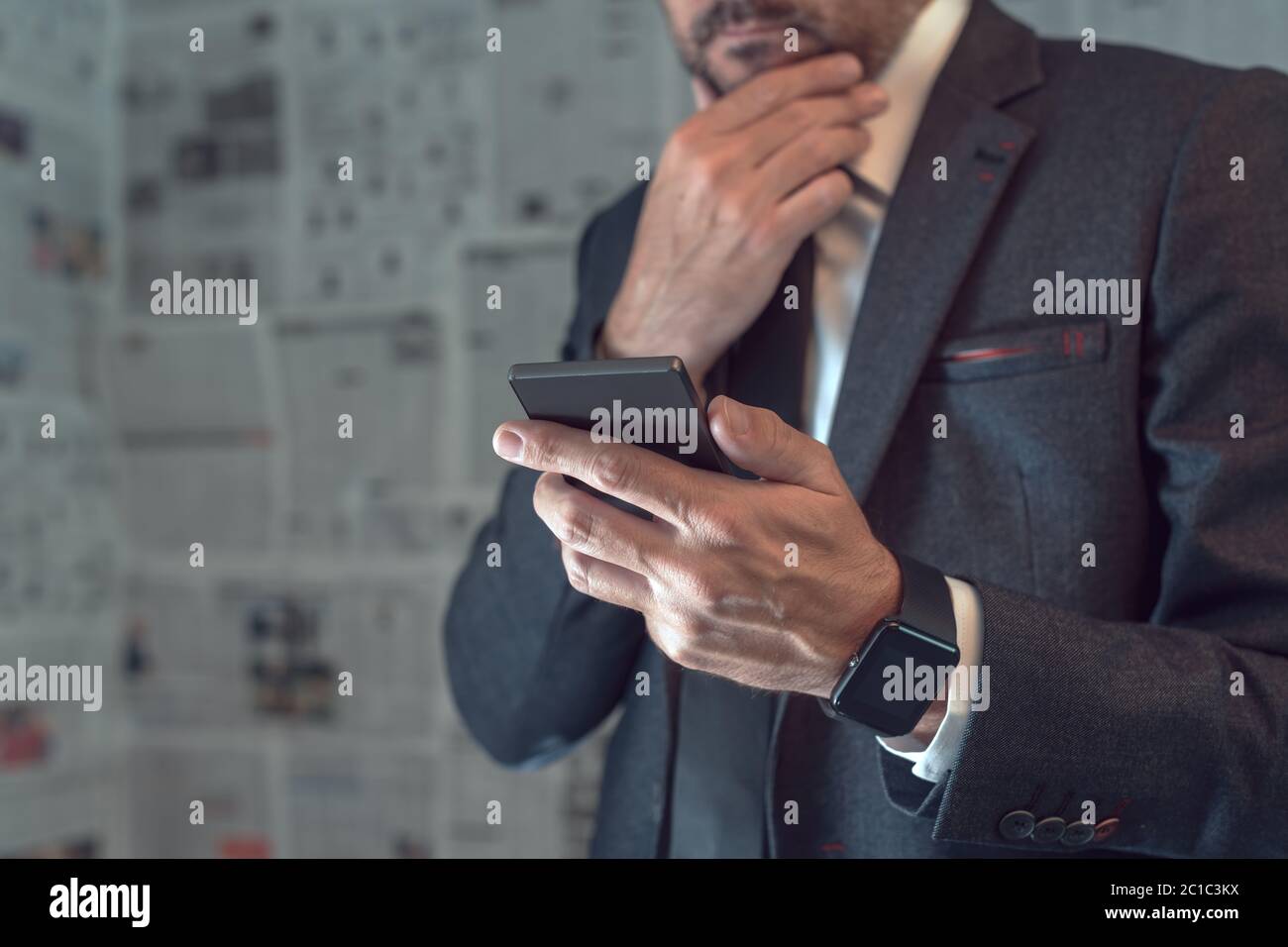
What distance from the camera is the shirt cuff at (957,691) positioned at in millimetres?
584

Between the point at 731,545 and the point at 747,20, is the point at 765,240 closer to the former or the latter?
the point at 747,20

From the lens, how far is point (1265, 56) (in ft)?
3.69

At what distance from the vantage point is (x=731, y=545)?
0.51 metres

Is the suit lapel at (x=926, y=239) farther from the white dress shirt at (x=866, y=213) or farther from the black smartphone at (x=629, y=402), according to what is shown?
the black smartphone at (x=629, y=402)

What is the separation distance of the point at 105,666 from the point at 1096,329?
133 cm

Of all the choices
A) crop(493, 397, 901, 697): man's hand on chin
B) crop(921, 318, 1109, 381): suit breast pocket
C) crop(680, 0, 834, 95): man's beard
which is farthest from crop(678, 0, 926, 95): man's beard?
crop(493, 397, 901, 697): man's hand on chin

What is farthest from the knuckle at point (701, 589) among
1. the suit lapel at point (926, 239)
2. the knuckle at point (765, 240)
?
the knuckle at point (765, 240)

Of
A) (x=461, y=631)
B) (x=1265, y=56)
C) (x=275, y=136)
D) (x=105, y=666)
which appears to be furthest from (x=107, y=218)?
(x=1265, y=56)

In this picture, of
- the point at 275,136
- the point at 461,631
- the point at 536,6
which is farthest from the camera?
the point at 275,136

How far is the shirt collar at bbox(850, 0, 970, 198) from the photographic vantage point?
802 millimetres

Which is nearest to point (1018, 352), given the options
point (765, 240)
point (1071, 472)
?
point (1071, 472)

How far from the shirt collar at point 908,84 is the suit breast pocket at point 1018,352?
0.14 m

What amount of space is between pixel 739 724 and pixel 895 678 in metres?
0.20
